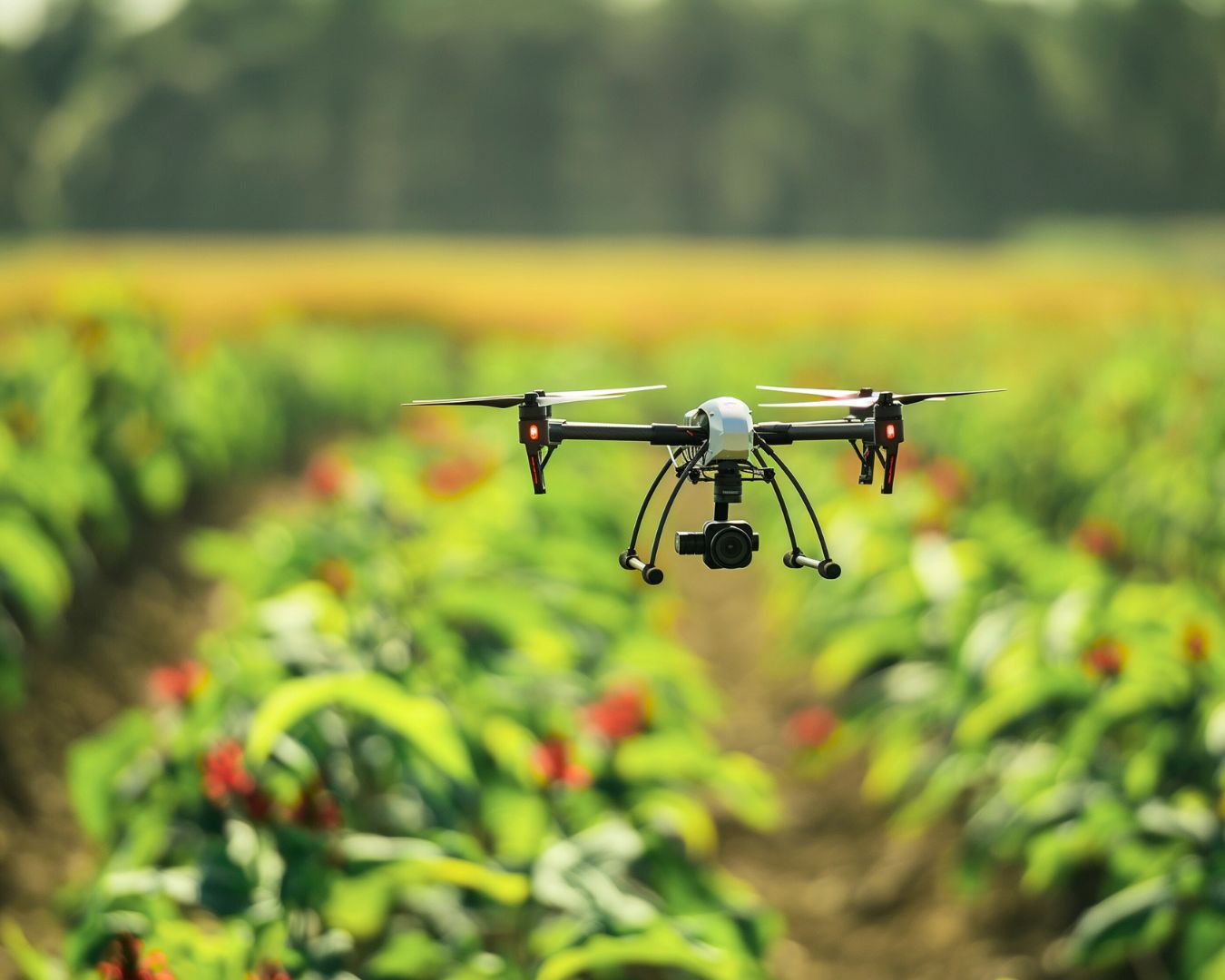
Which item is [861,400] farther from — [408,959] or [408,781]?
[408,781]

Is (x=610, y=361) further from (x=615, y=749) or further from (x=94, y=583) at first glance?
(x=615, y=749)

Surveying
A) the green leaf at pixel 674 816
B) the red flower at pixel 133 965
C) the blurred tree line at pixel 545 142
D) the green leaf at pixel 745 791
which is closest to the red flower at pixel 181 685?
the red flower at pixel 133 965

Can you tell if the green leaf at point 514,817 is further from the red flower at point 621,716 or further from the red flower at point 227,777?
the red flower at point 227,777

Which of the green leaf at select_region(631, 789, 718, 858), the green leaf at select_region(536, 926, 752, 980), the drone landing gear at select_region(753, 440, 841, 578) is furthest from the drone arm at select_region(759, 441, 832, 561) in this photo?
A: the green leaf at select_region(631, 789, 718, 858)

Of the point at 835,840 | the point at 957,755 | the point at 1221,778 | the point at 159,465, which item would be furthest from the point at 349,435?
the point at 1221,778

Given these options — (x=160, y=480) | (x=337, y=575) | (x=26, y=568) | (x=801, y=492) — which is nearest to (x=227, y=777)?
(x=337, y=575)

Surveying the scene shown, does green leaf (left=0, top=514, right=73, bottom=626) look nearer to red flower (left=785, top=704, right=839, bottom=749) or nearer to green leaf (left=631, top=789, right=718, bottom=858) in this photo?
green leaf (left=631, top=789, right=718, bottom=858)
